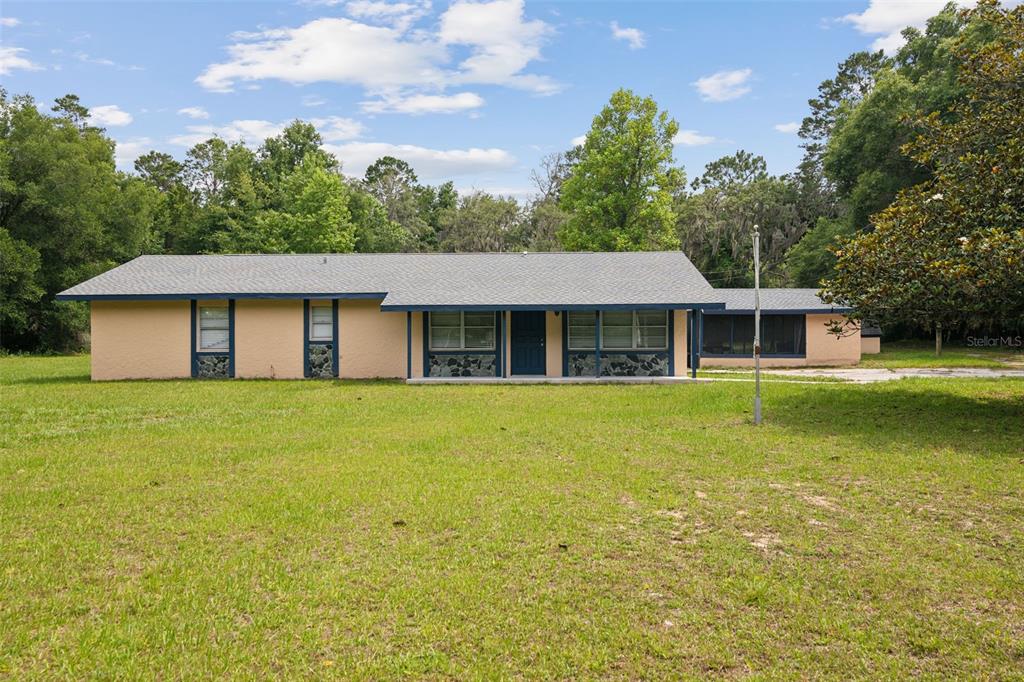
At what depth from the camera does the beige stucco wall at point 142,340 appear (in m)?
20.1

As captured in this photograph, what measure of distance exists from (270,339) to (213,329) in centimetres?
167

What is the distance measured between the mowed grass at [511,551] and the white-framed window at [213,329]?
29.6 feet

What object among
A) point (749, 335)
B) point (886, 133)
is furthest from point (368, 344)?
point (886, 133)

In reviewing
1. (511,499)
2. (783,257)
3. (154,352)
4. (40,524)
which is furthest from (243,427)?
(783,257)

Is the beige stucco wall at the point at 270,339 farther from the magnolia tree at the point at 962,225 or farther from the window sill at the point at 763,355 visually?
the window sill at the point at 763,355

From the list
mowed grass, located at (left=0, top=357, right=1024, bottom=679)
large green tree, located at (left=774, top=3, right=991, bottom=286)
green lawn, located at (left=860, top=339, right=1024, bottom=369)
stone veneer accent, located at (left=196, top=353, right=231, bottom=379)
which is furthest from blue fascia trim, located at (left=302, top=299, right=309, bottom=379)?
large green tree, located at (left=774, top=3, right=991, bottom=286)

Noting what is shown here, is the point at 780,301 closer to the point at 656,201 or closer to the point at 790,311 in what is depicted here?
the point at 790,311

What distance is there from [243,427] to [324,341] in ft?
29.7

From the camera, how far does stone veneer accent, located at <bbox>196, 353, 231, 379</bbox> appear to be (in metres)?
20.2

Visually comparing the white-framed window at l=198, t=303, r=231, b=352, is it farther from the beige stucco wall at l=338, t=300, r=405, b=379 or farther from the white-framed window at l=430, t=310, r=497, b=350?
the white-framed window at l=430, t=310, r=497, b=350

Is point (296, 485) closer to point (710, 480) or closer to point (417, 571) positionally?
A: point (417, 571)

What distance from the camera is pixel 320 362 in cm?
2022

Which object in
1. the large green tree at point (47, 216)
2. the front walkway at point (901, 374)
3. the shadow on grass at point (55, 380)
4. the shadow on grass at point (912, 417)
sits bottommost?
the shadow on grass at point (912, 417)

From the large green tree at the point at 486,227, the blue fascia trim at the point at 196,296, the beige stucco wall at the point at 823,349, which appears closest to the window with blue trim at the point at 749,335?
the beige stucco wall at the point at 823,349
